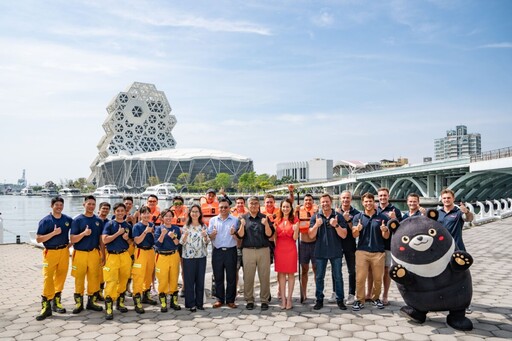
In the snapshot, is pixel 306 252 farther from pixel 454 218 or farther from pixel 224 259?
pixel 454 218

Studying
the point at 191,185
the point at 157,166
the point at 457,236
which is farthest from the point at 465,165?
the point at 157,166

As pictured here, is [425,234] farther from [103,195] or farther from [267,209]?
[103,195]

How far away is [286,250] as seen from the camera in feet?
18.6

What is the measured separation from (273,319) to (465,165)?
34.6m

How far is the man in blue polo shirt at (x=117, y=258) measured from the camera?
528 cm

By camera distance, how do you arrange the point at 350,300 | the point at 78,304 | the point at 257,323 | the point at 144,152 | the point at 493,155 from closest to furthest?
the point at 257,323 < the point at 78,304 < the point at 350,300 < the point at 493,155 < the point at 144,152

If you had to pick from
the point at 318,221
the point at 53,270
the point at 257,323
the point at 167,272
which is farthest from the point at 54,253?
the point at 318,221

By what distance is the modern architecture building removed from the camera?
93.0 metres

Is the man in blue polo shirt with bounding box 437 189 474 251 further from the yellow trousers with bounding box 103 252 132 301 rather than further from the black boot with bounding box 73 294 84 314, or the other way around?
the black boot with bounding box 73 294 84 314

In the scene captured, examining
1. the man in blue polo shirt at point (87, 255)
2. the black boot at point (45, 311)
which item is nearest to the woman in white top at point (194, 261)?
the man in blue polo shirt at point (87, 255)

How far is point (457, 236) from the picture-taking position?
17.9 ft

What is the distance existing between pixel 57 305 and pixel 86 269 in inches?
25.2

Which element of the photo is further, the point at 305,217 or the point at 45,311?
the point at 305,217

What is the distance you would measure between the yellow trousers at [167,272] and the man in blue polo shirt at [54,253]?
1.40 m
